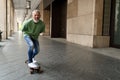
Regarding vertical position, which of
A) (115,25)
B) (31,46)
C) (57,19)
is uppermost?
(57,19)

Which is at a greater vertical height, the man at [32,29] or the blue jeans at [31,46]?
the man at [32,29]

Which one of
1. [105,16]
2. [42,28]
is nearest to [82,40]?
[105,16]

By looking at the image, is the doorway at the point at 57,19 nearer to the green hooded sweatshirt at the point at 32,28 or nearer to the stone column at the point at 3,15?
the stone column at the point at 3,15

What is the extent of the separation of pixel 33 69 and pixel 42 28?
108 centimetres

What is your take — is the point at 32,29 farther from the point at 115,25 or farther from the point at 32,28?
the point at 115,25

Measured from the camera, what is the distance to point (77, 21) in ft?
38.6

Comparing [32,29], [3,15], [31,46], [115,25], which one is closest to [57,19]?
[3,15]

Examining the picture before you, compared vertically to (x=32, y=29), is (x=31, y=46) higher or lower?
lower

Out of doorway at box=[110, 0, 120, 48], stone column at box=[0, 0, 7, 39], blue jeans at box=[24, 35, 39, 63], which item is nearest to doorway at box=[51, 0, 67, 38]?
stone column at box=[0, 0, 7, 39]

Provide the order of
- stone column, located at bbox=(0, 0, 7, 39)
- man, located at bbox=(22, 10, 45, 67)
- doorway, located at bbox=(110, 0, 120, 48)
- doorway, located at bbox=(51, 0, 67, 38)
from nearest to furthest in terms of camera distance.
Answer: man, located at bbox=(22, 10, 45, 67), doorway, located at bbox=(110, 0, 120, 48), stone column, located at bbox=(0, 0, 7, 39), doorway, located at bbox=(51, 0, 67, 38)

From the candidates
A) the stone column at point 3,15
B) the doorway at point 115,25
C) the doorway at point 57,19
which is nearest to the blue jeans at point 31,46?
the doorway at point 115,25

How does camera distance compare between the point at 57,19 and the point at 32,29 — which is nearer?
the point at 32,29

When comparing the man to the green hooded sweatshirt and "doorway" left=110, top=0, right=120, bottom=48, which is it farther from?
"doorway" left=110, top=0, right=120, bottom=48

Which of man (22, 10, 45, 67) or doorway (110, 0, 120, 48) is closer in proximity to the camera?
man (22, 10, 45, 67)
